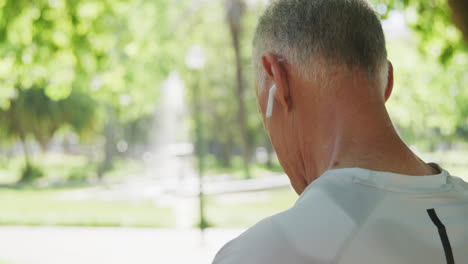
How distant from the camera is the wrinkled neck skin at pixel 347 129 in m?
0.97

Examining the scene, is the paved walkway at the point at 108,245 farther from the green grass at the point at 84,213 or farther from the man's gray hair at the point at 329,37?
the man's gray hair at the point at 329,37

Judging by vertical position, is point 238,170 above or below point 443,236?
below

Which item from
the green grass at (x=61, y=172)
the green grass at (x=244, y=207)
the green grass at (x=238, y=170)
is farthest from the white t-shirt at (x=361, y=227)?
the green grass at (x=61, y=172)

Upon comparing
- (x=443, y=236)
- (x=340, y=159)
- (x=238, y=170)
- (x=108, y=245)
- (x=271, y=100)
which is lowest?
(x=238, y=170)

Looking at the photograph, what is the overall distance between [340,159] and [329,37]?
26 cm

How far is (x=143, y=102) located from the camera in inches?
752

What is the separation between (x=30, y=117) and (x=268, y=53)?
3464 centimetres

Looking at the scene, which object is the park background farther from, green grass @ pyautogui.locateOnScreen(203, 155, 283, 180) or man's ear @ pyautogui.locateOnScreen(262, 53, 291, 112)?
green grass @ pyautogui.locateOnScreen(203, 155, 283, 180)

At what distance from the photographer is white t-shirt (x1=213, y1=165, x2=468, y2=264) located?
0.81m

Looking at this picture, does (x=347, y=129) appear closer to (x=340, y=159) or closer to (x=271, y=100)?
(x=340, y=159)

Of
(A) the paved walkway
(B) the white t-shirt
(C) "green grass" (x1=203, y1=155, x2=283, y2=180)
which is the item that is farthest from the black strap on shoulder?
(C) "green grass" (x1=203, y1=155, x2=283, y2=180)

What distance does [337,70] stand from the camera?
3.36 ft

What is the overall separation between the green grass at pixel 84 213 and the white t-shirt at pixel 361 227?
11.7 metres

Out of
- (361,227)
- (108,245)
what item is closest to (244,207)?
(108,245)
